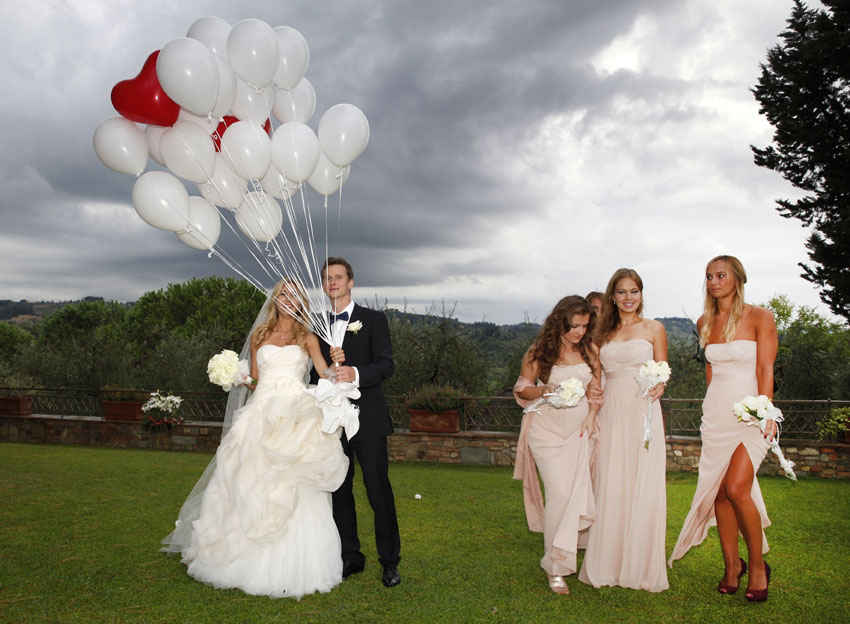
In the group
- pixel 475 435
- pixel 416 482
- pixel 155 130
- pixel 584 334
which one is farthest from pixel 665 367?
pixel 475 435

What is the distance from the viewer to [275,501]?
163 inches

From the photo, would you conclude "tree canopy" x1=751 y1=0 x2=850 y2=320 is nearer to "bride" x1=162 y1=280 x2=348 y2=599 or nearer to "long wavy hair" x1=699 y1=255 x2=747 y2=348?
"long wavy hair" x1=699 y1=255 x2=747 y2=348

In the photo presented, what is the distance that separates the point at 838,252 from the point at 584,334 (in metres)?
15.6

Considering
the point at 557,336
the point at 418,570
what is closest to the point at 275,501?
the point at 418,570

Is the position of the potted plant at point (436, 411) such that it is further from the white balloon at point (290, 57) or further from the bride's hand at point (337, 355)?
the white balloon at point (290, 57)

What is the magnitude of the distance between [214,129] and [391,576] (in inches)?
147

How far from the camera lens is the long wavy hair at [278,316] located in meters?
4.36

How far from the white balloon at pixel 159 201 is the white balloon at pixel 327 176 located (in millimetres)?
1167

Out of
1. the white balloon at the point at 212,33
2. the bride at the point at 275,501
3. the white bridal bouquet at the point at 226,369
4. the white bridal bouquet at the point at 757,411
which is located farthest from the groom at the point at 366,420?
the white bridal bouquet at the point at 757,411

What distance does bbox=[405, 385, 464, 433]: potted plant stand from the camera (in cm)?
1027

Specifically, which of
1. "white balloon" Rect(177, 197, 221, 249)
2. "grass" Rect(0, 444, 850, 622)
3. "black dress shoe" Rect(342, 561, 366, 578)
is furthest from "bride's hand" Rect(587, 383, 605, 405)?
"white balloon" Rect(177, 197, 221, 249)

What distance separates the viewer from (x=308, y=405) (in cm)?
432

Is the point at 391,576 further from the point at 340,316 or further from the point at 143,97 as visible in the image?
the point at 143,97

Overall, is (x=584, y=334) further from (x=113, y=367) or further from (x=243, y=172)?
(x=113, y=367)
